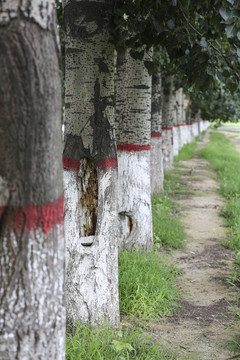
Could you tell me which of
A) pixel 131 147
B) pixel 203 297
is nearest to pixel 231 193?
pixel 131 147

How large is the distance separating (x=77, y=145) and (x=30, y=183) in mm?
1944

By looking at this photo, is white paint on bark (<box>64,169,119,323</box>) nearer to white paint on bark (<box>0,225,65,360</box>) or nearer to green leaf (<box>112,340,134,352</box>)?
green leaf (<box>112,340,134,352</box>)

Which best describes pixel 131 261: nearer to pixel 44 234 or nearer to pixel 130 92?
pixel 130 92

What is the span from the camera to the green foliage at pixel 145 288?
434 centimetres

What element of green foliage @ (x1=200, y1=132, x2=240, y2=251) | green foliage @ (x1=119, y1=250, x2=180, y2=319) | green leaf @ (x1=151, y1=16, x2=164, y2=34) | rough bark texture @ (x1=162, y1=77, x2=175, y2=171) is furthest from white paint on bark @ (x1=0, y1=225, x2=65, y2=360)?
rough bark texture @ (x1=162, y1=77, x2=175, y2=171)

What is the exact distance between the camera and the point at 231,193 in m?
10.7

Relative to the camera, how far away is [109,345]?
3.42 metres

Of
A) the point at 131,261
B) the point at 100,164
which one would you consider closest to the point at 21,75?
the point at 100,164

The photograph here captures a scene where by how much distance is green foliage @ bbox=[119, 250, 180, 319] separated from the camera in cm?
434

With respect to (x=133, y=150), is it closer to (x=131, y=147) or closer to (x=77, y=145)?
(x=131, y=147)

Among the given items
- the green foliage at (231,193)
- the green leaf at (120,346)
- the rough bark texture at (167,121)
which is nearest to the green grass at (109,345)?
the green leaf at (120,346)

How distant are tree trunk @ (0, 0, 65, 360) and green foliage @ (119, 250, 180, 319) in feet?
7.75

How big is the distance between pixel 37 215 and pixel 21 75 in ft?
1.97

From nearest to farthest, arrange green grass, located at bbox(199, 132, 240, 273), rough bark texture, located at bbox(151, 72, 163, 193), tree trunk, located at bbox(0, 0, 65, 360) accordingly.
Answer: tree trunk, located at bbox(0, 0, 65, 360)
green grass, located at bbox(199, 132, 240, 273)
rough bark texture, located at bbox(151, 72, 163, 193)
